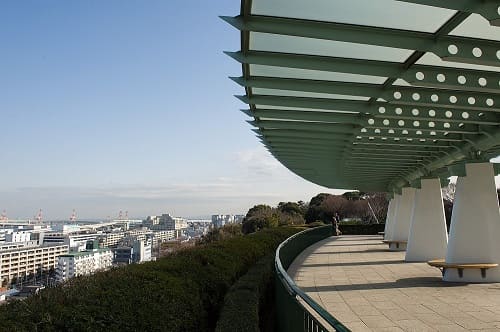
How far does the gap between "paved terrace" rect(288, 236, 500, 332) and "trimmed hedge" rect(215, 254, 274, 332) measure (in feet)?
3.94

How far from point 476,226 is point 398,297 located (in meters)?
3.50

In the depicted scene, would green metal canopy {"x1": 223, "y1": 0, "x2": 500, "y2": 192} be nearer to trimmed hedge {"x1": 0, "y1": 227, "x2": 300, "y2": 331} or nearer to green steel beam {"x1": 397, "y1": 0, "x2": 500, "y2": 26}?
green steel beam {"x1": 397, "y1": 0, "x2": 500, "y2": 26}

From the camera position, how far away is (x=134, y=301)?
15.5 feet

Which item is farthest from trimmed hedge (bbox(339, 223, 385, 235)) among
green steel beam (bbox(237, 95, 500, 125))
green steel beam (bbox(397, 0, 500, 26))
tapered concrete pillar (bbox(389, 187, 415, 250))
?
green steel beam (bbox(397, 0, 500, 26))

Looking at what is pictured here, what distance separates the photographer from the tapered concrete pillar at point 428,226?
1559cm

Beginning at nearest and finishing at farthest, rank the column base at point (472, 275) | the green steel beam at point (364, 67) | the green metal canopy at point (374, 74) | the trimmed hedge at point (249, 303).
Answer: the trimmed hedge at point (249, 303)
the green metal canopy at point (374, 74)
the green steel beam at point (364, 67)
the column base at point (472, 275)

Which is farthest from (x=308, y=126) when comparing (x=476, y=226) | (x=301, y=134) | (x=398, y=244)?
(x=398, y=244)

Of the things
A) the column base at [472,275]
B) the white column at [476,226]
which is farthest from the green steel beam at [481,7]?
the column base at [472,275]

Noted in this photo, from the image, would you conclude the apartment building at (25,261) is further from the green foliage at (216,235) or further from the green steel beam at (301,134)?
the green steel beam at (301,134)

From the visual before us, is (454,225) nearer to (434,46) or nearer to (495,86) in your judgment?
(495,86)

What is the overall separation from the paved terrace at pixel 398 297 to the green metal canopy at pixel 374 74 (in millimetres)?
3313

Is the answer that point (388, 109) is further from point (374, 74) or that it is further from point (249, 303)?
point (249, 303)

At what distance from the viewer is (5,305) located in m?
3.97

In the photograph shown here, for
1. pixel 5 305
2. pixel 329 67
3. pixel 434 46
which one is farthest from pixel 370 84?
pixel 5 305
